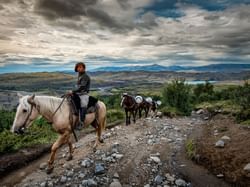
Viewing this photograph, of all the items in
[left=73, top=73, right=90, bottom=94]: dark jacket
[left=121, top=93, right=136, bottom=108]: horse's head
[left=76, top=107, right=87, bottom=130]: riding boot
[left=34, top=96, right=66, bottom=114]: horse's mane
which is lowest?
[left=121, top=93, right=136, bottom=108]: horse's head

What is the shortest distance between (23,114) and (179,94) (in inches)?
820

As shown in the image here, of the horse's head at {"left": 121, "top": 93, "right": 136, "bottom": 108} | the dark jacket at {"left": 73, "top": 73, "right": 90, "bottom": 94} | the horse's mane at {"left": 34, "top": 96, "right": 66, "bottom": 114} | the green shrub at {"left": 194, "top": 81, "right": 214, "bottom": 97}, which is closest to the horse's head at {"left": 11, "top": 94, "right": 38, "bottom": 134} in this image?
the horse's mane at {"left": 34, "top": 96, "right": 66, "bottom": 114}

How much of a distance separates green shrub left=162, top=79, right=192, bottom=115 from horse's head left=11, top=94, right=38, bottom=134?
20.0 metres

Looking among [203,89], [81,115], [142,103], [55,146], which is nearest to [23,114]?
[55,146]

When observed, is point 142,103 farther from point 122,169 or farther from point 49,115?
point 49,115

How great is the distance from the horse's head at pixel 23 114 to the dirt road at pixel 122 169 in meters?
1.95

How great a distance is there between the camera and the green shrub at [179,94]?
26.3 m

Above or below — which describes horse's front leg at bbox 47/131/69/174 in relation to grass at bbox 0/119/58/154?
above

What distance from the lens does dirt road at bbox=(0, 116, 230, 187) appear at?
26.5ft

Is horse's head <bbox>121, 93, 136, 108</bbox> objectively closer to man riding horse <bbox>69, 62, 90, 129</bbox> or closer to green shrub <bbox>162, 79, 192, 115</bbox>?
green shrub <bbox>162, 79, 192, 115</bbox>

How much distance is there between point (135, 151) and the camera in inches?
447

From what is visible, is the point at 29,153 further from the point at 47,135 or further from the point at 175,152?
the point at 175,152

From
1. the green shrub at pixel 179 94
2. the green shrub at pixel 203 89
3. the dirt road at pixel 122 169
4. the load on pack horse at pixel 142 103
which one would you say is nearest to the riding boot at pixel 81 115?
the dirt road at pixel 122 169

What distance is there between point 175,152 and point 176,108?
1517 centimetres
